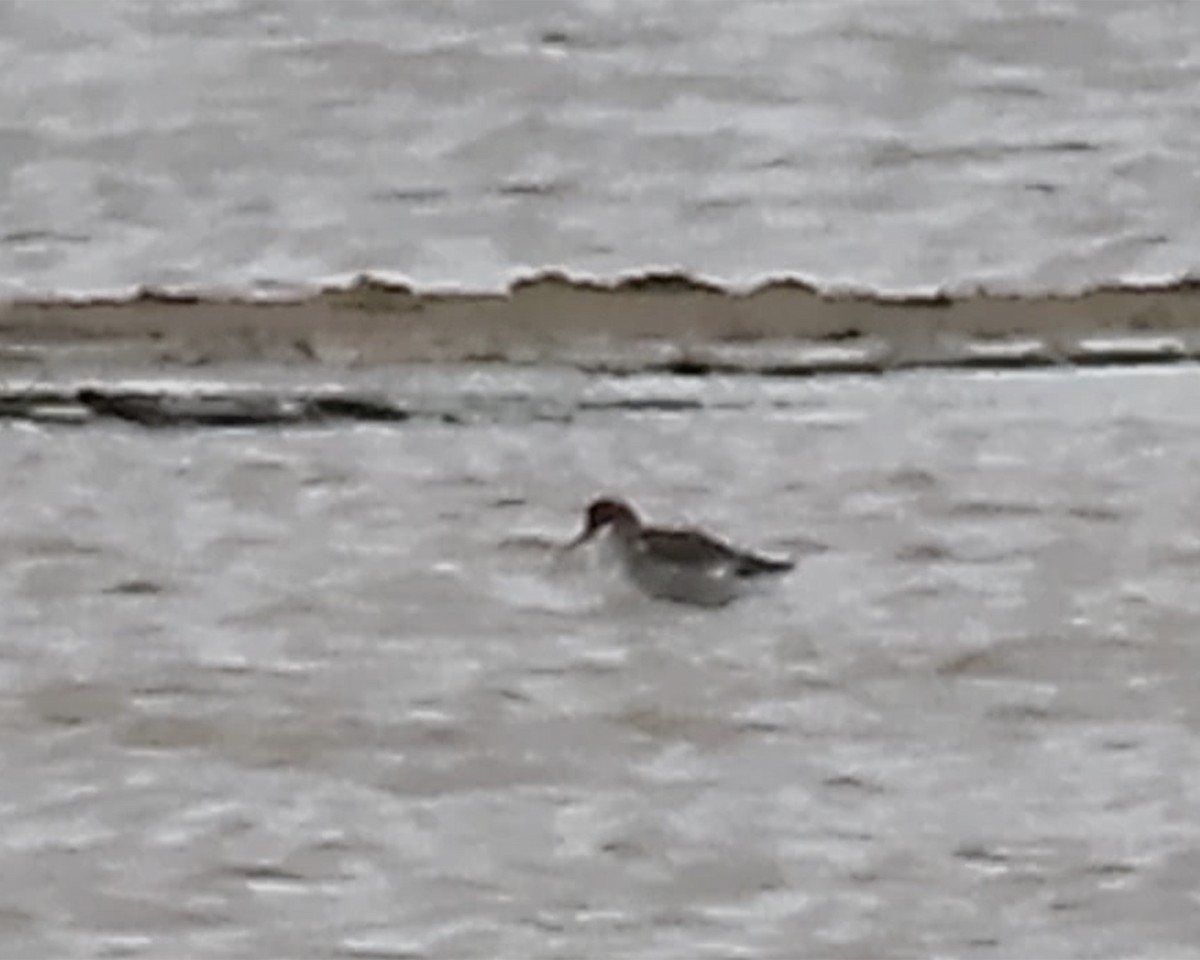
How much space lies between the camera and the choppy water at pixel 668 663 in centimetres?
31

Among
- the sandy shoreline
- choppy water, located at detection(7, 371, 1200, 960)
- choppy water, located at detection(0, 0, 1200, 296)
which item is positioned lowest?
choppy water, located at detection(7, 371, 1200, 960)

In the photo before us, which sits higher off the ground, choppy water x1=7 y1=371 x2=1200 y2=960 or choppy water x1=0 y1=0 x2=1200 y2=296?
choppy water x1=0 y1=0 x2=1200 y2=296

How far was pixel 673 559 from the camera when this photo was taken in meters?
0.30

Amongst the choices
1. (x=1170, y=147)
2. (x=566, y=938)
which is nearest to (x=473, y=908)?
(x=566, y=938)

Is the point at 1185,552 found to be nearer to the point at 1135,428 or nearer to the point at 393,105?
the point at 1135,428

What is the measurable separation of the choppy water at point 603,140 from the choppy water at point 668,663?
0.8 inches

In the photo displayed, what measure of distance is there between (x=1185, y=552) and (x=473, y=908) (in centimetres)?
11

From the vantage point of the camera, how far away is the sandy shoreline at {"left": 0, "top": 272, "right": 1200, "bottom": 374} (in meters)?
0.30

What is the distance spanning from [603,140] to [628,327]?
0.03 m

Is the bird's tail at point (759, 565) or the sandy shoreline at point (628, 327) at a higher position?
the sandy shoreline at point (628, 327)

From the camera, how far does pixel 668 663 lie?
0.31 m

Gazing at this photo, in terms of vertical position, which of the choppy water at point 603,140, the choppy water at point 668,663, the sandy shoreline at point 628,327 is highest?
the choppy water at point 603,140

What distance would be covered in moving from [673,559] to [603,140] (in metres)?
0.06

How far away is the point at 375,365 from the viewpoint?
1.01 feet
